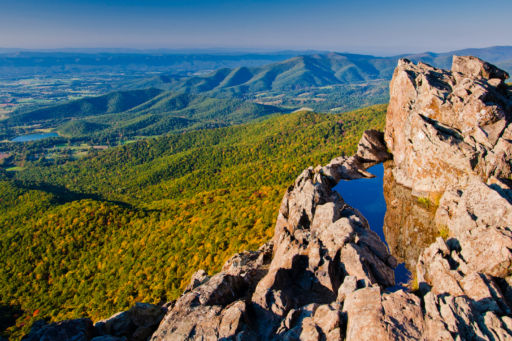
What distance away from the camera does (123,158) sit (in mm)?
162375

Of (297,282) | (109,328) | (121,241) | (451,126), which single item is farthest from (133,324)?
(121,241)

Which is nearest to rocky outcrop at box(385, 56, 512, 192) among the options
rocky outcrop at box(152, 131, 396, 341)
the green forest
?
rocky outcrop at box(152, 131, 396, 341)

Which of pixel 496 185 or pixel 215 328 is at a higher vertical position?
pixel 496 185

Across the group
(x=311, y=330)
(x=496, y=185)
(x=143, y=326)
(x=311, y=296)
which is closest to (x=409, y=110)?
(x=496, y=185)

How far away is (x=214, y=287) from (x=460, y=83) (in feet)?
89.9

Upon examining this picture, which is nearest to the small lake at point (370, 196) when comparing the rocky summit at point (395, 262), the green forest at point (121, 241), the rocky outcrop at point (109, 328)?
the rocky summit at point (395, 262)

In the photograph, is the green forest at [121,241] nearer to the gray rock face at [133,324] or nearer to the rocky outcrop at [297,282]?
the rocky outcrop at [297,282]

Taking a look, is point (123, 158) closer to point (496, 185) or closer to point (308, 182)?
point (308, 182)

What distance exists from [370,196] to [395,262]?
1021 cm

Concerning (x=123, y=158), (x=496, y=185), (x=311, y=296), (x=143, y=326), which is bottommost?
(x=123, y=158)

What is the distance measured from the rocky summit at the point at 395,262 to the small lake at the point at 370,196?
106 cm

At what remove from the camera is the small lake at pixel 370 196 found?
24897 mm

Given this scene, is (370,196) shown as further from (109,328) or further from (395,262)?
(109,328)

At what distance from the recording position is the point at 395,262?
18.9m
